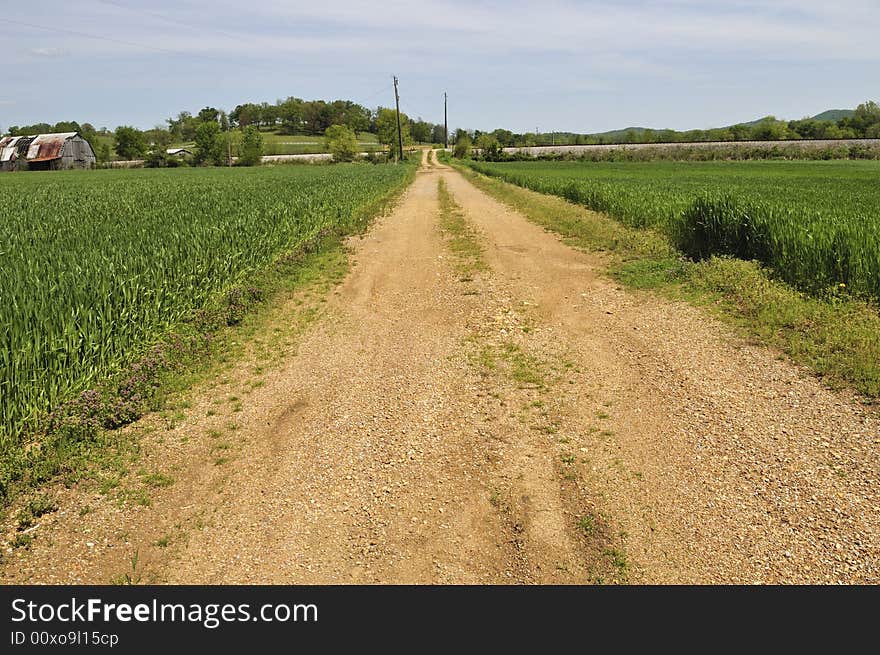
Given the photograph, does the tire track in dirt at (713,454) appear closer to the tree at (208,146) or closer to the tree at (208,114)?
the tree at (208,146)

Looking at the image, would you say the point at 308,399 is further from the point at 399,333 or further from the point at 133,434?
the point at 399,333

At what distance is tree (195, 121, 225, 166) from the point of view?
106 metres

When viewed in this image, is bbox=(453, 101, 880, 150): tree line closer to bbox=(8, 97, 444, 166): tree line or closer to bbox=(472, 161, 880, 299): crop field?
bbox=(8, 97, 444, 166): tree line

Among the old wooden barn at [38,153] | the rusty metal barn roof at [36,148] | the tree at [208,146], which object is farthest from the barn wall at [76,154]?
the tree at [208,146]

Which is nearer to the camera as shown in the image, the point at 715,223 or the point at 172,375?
the point at 172,375

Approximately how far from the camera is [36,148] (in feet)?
266

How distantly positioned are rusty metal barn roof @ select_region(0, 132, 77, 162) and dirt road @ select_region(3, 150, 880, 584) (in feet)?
294

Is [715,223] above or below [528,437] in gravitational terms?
above

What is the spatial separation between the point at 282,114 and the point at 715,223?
588 ft

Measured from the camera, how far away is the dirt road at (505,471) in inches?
175

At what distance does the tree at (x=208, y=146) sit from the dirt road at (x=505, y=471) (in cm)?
10768

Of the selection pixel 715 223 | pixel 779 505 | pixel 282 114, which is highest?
pixel 282 114

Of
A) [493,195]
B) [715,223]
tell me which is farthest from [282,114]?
[715,223]

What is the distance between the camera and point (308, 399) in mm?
7508
